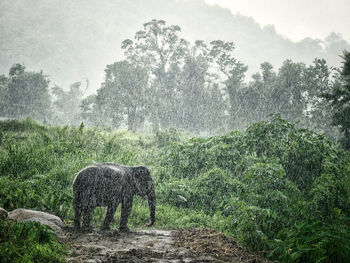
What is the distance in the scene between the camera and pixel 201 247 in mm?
5453

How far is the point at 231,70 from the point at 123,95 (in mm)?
16363

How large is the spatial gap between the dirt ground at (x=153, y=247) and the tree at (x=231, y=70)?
34.7m

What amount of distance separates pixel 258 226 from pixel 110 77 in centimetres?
3596

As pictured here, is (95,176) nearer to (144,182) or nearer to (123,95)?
(144,182)

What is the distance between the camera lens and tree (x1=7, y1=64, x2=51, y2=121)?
4533cm

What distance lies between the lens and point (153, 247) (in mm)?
5570

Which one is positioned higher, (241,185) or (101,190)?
(101,190)

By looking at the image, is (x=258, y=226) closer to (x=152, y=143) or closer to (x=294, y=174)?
(x=294, y=174)

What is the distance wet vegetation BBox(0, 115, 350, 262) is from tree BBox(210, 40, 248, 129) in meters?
27.1

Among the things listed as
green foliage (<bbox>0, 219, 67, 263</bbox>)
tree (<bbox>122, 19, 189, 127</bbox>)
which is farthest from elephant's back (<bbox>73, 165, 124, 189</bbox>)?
tree (<bbox>122, 19, 189, 127</bbox>)

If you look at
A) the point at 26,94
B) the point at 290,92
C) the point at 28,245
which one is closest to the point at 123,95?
the point at 26,94

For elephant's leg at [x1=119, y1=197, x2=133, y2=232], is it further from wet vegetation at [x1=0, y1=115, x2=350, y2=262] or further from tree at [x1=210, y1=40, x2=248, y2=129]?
tree at [x1=210, y1=40, x2=248, y2=129]

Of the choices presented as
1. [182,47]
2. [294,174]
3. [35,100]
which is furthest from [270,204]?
[35,100]

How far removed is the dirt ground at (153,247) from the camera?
4.78m
